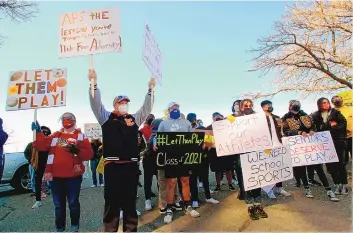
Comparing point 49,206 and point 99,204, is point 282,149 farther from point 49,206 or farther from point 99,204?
point 49,206

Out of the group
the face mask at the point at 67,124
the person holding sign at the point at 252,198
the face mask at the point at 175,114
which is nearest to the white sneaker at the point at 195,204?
the person holding sign at the point at 252,198

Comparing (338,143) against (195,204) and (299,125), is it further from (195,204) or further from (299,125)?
(195,204)

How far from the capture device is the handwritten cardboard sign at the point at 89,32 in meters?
4.63

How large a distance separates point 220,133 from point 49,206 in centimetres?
410

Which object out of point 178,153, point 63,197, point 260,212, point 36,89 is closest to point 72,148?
point 63,197

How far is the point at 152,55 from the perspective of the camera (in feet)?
16.5

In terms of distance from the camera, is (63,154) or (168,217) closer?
(63,154)

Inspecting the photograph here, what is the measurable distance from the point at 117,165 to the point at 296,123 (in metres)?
3.83

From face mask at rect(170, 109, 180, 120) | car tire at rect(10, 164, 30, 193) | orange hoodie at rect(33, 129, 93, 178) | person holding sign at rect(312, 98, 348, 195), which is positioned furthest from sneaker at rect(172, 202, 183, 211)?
car tire at rect(10, 164, 30, 193)

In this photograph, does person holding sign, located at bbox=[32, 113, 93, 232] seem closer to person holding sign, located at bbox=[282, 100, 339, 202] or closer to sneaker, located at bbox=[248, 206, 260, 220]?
sneaker, located at bbox=[248, 206, 260, 220]

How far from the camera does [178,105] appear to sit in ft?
18.6

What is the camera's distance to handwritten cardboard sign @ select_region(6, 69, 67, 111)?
19.9 feet

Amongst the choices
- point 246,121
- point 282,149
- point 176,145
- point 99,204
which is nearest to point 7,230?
point 99,204

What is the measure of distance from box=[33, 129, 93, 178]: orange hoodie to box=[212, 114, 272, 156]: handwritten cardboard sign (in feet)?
7.03
